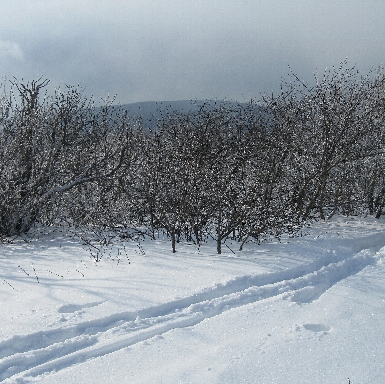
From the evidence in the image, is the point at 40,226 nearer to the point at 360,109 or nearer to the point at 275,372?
the point at 275,372

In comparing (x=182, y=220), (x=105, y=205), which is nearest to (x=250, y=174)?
(x=182, y=220)

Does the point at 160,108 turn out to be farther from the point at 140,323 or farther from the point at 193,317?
the point at 140,323

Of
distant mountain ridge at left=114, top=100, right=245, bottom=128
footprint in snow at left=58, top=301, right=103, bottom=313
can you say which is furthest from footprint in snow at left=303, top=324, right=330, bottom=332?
distant mountain ridge at left=114, top=100, right=245, bottom=128

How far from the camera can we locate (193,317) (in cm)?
542

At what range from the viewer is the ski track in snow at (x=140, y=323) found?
4316 mm

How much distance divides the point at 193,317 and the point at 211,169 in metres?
4.46

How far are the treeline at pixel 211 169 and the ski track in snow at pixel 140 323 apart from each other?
7.01 feet

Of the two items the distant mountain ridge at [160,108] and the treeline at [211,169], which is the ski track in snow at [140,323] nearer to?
the treeline at [211,169]

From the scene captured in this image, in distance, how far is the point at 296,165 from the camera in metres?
13.4

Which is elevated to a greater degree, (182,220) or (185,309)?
(182,220)

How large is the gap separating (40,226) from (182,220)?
5126 millimetres

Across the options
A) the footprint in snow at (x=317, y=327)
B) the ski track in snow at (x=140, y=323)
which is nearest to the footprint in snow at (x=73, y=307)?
the ski track in snow at (x=140, y=323)

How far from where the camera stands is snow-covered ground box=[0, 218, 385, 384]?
4.14 m

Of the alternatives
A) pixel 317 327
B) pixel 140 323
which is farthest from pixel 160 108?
pixel 317 327
